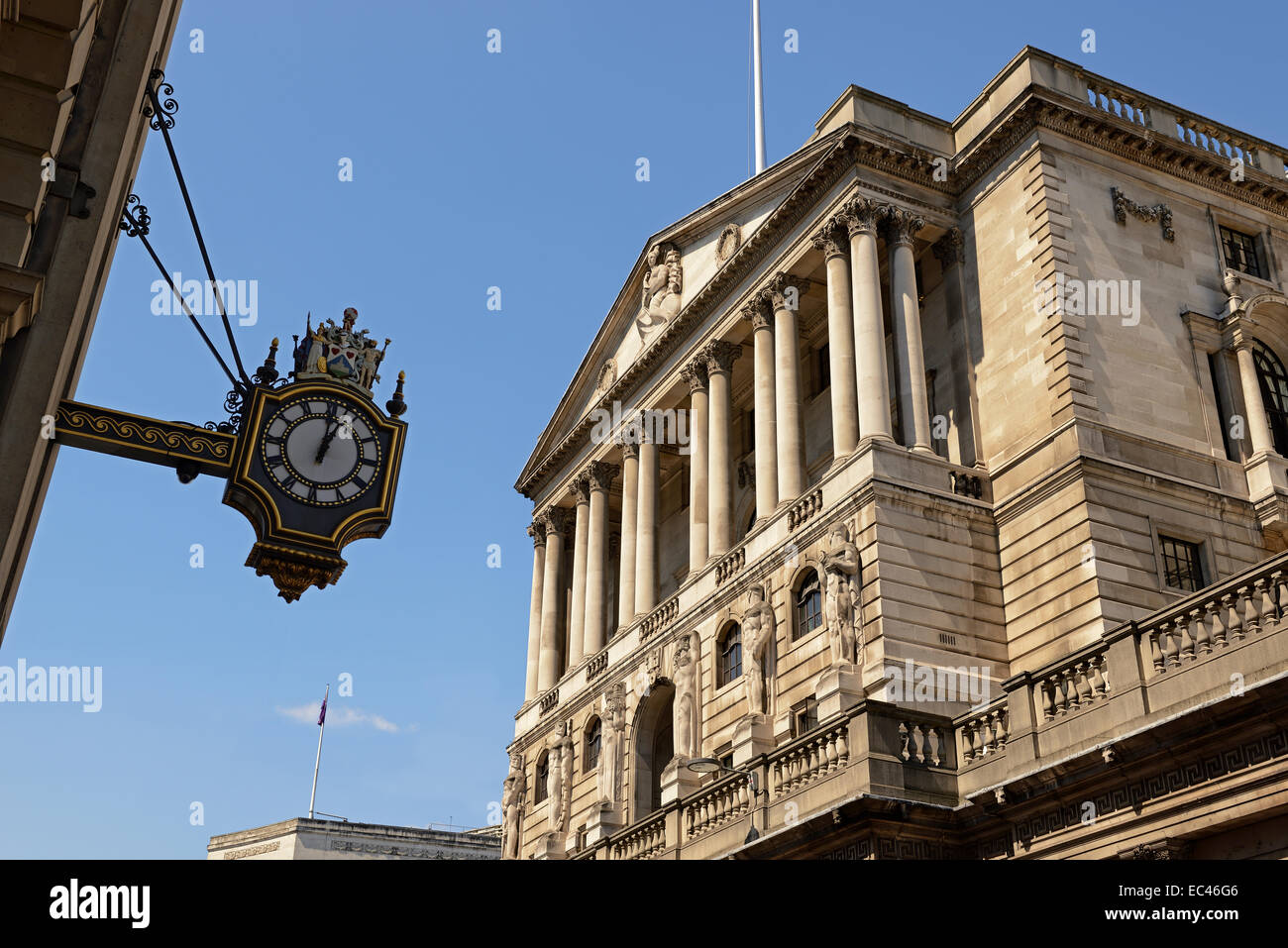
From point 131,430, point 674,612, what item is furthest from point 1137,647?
point 674,612

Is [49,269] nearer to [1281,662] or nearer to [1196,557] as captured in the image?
[1281,662]

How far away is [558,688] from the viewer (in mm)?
49625

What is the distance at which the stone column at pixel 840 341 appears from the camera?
36719 mm

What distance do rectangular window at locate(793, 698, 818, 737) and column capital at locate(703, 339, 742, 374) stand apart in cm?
1416

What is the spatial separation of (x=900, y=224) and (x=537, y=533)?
77.9 ft

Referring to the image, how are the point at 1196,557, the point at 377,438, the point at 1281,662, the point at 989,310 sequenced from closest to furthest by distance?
the point at 377,438
the point at 1281,662
the point at 1196,557
the point at 989,310

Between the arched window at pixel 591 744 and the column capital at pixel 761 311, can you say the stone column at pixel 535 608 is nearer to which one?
the arched window at pixel 591 744

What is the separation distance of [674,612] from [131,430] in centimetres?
3257

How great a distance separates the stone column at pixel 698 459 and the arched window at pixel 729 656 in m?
3.28

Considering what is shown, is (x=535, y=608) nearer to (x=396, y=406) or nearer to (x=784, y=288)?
(x=784, y=288)

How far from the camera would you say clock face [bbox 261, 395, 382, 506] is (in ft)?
34.4

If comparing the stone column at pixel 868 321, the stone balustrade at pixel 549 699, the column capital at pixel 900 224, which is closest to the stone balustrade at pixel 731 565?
the stone column at pixel 868 321

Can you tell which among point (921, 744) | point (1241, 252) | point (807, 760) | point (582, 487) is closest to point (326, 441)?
point (921, 744)

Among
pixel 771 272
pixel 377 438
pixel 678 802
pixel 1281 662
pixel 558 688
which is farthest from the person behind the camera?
pixel 558 688
